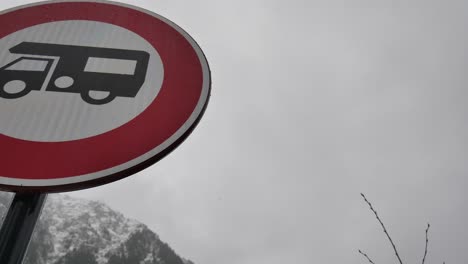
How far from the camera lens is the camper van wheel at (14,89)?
1417 mm

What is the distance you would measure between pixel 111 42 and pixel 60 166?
2.08ft

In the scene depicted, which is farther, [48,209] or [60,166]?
[48,209]

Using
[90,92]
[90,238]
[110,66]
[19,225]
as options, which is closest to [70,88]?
[90,92]

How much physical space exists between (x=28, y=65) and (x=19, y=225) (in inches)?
26.6

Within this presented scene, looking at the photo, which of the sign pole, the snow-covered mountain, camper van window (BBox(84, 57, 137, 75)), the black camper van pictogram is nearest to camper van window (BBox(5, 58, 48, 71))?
the black camper van pictogram

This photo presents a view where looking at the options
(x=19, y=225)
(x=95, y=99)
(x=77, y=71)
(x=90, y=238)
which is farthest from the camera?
(x=90, y=238)

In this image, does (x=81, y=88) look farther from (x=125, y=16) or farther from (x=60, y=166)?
(x=125, y=16)

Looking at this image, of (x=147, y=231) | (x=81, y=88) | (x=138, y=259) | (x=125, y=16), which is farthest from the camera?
(x=147, y=231)

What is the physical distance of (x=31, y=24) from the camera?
1.71 m

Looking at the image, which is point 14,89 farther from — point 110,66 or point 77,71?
point 110,66

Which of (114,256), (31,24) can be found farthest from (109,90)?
(114,256)

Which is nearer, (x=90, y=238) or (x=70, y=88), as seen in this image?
(x=70, y=88)

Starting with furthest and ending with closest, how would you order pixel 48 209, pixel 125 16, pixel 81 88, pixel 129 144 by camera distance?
pixel 48 209
pixel 125 16
pixel 81 88
pixel 129 144

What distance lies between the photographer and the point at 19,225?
1.11m
